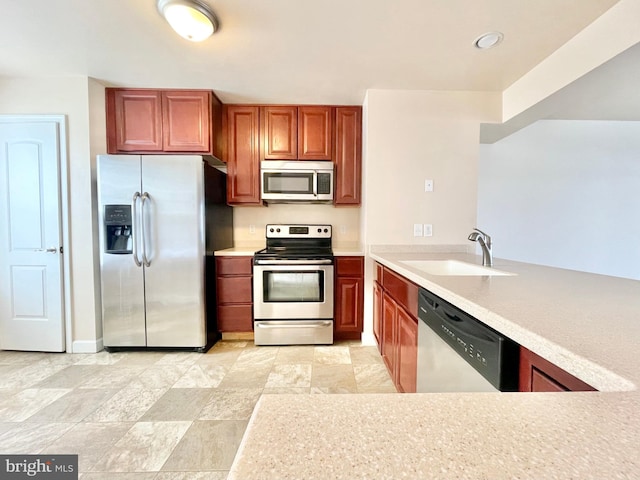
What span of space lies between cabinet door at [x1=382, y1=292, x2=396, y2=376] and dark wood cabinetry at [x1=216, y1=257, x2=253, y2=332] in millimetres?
1277

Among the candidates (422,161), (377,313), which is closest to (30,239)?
(377,313)

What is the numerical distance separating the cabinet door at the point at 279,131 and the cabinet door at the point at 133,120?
96 centimetres

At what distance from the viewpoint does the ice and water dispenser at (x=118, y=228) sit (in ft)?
7.24

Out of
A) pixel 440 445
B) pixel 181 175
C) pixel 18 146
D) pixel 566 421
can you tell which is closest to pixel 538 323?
pixel 566 421

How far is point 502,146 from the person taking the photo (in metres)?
2.95

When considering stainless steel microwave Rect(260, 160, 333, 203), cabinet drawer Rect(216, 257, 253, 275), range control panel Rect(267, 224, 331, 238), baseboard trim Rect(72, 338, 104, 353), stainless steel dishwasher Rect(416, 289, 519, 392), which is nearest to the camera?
stainless steel dishwasher Rect(416, 289, 519, 392)

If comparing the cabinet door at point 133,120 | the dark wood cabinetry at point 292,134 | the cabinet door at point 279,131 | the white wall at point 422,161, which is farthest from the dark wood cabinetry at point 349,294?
the cabinet door at point 133,120

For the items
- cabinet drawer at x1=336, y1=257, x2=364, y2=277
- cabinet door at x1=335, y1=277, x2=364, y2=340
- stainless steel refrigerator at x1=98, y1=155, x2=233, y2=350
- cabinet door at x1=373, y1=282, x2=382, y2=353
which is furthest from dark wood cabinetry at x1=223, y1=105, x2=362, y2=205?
cabinet door at x1=373, y1=282, x2=382, y2=353

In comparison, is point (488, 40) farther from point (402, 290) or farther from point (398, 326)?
point (398, 326)

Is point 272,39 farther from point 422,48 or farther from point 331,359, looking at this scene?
point 331,359

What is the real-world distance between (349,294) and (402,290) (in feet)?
3.24

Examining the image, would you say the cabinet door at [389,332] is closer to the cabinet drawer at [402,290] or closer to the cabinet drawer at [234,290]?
the cabinet drawer at [402,290]

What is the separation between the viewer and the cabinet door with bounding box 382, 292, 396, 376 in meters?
1.73

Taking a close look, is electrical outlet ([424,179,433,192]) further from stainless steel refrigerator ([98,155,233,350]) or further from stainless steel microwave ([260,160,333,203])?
stainless steel refrigerator ([98,155,233,350])
